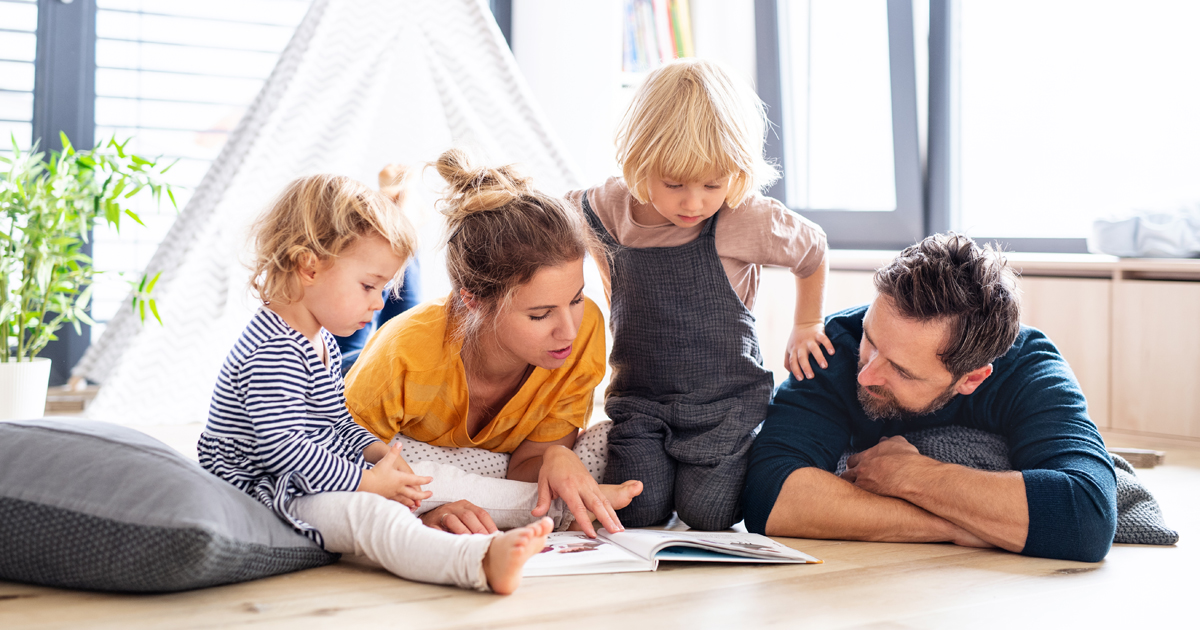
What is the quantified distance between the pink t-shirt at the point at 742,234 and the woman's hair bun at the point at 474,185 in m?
0.21

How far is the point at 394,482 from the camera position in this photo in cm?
127

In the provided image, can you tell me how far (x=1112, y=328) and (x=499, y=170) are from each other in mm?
1746

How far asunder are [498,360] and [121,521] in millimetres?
618

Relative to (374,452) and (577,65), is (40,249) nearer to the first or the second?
(374,452)

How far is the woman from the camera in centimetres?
141

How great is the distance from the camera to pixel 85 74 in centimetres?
290

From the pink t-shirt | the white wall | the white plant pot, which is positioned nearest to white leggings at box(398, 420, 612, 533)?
the pink t-shirt

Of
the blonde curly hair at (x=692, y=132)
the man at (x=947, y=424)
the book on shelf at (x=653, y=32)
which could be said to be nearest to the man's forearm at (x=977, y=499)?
the man at (x=947, y=424)

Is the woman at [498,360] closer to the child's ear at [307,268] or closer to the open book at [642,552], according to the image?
the open book at [642,552]

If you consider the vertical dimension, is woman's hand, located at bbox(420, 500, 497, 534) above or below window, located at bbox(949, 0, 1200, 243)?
below

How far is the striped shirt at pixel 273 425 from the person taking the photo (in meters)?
1.23

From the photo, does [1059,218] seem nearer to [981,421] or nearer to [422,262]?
[981,421]


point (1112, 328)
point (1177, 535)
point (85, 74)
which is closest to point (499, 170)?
point (1177, 535)

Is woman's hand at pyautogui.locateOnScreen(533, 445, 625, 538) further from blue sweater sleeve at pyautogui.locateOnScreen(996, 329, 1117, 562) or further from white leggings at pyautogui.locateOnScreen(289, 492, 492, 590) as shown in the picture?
blue sweater sleeve at pyautogui.locateOnScreen(996, 329, 1117, 562)
